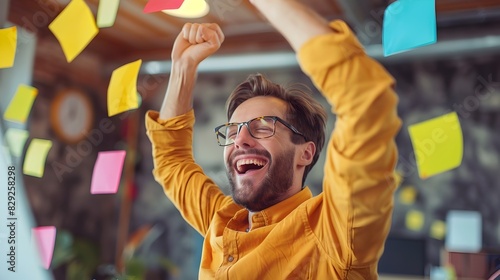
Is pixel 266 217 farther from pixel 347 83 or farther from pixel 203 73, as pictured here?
pixel 203 73

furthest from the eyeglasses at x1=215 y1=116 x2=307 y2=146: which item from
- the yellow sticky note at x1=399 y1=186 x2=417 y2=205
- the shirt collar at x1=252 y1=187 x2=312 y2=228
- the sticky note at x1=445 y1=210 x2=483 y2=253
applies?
the yellow sticky note at x1=399 y1=186 x2=417 y2=205

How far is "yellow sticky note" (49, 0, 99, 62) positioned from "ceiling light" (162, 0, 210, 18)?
0.51ft

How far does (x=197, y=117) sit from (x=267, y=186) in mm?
323

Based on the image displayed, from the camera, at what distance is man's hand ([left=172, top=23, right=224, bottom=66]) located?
34.0 inches

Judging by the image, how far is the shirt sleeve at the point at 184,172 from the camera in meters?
0.88

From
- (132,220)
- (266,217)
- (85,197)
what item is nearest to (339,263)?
(266,217)

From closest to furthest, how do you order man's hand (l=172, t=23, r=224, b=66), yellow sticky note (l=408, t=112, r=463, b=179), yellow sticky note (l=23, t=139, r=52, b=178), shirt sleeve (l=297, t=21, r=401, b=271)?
shirt sleeve (l=297, t=21, r=401, b=271) < yellow sticky note (l=408, t=112, r=463, b=179) < man's hand (l=172, t=23, r=224, b=66) < yellow sticky note (l=23, t=139, r=52, b=178)

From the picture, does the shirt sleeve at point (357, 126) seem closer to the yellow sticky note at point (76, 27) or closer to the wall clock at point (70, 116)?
the yellow sticky note at point (76, 27)

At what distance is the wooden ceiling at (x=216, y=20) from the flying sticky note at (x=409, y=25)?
19 cm

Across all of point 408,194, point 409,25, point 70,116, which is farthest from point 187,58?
point 408,194

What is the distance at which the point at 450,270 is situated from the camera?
3.16ft

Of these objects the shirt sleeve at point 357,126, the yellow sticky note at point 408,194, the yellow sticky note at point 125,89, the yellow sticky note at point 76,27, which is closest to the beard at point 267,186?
the shirt sleeve at point 357,126

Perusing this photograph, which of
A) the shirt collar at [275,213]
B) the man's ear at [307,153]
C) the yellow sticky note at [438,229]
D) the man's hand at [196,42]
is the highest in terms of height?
the man's hand at [196,42]

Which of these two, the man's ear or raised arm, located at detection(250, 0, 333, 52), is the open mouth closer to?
the man's ear
